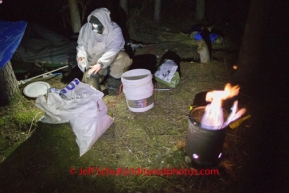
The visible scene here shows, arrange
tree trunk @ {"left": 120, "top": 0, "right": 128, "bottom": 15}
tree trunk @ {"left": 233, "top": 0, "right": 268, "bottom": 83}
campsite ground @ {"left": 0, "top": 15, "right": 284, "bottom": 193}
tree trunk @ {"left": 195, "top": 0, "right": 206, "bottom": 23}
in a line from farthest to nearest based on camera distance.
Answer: tree trunk @ {"left": 195, "top": 0, "right": 206, "bottom": 23} → tree trunk @ {"left": 120, "top": 0, "right": 128, "bottom": 15} → tree trunk @ {"left": 233, "top": 0, "right": 268, "bottom": 83} → campsite ground @ {"left": 0, "top": 15, "right": 284, "bottom": 193}

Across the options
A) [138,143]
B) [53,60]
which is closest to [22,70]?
[53,60]

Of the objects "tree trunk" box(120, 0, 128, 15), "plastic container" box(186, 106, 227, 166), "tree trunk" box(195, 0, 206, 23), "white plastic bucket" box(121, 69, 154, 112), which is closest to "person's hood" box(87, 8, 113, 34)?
"white plastic bucket" box(121, 69, 154, 112)

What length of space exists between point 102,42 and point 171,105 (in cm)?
205

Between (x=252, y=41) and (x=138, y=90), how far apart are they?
8.71ft

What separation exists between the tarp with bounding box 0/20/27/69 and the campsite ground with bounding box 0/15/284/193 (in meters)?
1.20

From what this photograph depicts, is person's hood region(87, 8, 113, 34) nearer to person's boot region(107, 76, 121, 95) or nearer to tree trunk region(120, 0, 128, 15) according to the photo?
person's boot region(107, 76, 121, 95)

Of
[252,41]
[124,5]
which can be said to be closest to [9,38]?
[252,41]

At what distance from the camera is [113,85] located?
526 centimetres

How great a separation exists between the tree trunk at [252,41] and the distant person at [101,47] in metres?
2.62

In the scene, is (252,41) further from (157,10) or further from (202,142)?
(157,10)

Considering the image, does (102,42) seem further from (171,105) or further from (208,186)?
(208,186)

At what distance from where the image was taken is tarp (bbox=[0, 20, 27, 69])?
12.5ft

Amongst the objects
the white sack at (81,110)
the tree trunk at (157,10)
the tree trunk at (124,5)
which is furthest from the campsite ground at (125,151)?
the tree trunk at (157,10)

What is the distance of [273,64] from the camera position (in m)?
5.80
